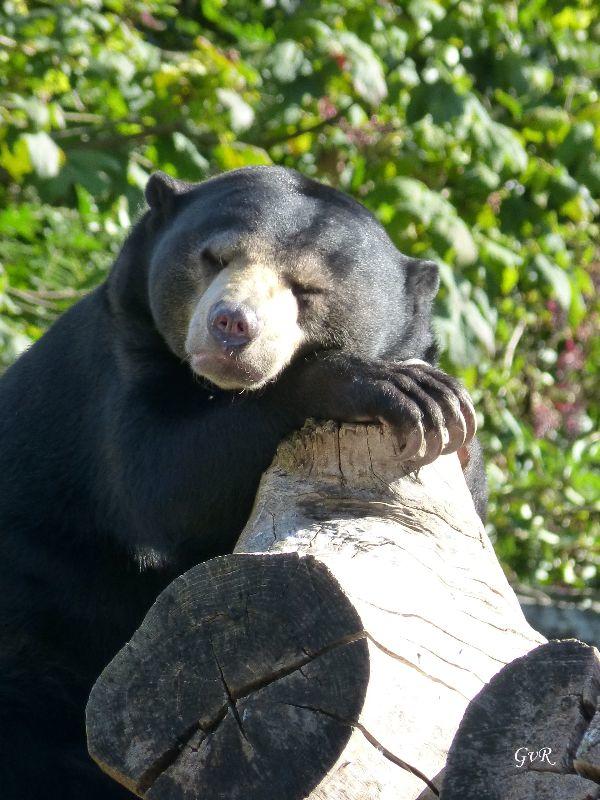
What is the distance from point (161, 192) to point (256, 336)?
97cm

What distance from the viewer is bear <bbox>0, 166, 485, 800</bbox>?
3467 millimetres

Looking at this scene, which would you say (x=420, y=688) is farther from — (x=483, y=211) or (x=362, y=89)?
(x=483, y=211)

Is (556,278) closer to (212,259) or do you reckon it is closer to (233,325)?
(212,259)

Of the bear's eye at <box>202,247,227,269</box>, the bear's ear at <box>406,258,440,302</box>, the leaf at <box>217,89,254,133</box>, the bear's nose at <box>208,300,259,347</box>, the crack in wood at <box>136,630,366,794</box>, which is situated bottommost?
the leaf at <box>217,89,254,133</box>

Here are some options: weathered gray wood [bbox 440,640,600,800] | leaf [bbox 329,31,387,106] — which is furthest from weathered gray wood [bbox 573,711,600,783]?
leaf [bbox 329,31,387,106]

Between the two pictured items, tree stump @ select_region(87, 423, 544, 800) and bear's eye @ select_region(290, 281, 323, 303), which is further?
bear's eye @ select_region(290, 281, 323, 303)

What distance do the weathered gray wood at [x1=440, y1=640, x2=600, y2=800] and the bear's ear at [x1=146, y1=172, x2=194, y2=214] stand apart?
102 inches

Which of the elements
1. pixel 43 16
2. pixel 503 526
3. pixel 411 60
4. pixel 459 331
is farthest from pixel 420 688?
pixel 503 526

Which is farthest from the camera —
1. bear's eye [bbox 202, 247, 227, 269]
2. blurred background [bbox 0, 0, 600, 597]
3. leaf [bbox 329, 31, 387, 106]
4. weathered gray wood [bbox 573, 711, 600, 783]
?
blurred background [bbox 0, 0, 600, 597]

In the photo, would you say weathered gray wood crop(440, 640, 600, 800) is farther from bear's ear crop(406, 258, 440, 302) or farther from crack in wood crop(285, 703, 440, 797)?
bear's ear crop(406, 258, 440, 302)

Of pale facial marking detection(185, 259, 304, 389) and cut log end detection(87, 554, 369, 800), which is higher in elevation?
cut log end detection(87, 554, 369, 800)

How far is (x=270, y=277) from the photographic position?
12.5 feet

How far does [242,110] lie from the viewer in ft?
20.9

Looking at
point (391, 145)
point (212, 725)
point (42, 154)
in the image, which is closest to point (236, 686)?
point (212, 725)
